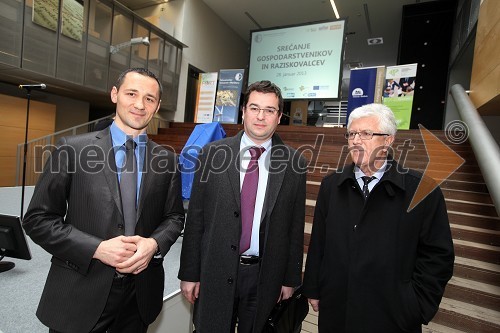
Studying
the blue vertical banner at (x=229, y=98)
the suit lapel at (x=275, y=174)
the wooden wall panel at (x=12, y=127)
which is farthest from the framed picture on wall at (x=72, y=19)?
the suit lapel at (x=275, y=174)

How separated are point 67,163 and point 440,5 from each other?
9.72 metres

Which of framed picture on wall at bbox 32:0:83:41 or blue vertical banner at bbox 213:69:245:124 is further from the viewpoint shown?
blue vertical banner at bbox 213:69:245:124

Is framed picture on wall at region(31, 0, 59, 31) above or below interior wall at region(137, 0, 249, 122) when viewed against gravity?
below

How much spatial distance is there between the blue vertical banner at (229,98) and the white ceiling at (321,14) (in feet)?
11.9

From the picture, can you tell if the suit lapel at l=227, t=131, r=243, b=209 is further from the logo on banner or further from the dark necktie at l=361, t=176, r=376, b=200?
the logo on banner

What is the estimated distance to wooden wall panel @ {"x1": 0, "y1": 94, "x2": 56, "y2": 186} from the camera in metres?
6.82

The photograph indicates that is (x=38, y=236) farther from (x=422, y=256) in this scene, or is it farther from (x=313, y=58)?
(x=313, y=58)

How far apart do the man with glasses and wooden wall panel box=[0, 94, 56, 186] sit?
746cm

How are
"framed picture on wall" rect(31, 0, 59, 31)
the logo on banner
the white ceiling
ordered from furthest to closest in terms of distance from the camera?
the white ceiling < "framed picture on wall" rect(31, 0, 59, 31) < the logo on banner

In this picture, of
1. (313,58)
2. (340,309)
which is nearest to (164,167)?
(340,309)

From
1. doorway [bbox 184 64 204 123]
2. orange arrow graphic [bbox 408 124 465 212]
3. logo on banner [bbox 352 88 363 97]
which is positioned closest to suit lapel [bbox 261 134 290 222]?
orange arrow graphic [bbox 408 124 465 212]

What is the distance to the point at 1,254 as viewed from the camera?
6.39ft

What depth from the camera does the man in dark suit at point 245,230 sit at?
4.35 ft

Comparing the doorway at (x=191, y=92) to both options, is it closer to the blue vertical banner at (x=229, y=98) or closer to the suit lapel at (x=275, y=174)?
the blue vertical banner at (x=229, y=98)
